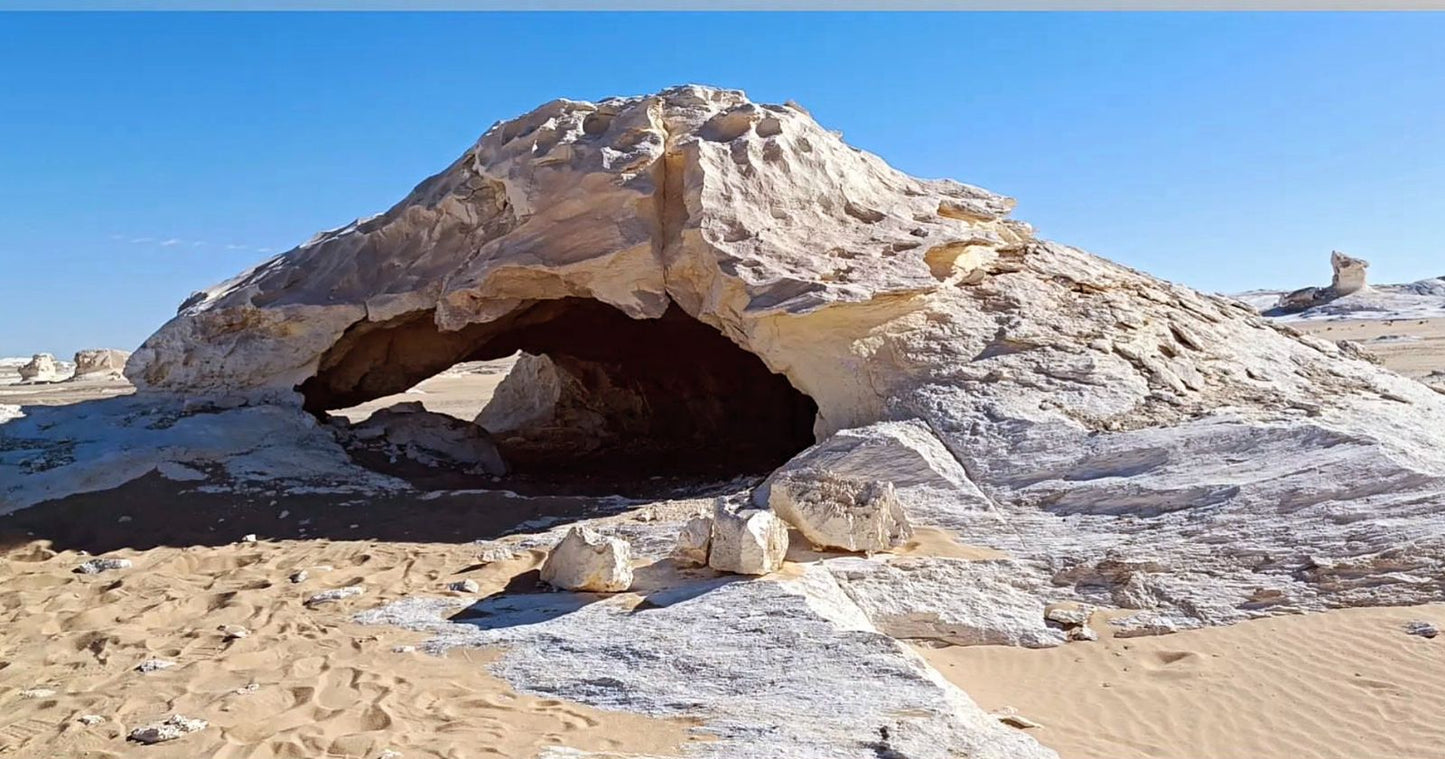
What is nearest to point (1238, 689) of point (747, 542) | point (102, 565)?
point (747, 542)

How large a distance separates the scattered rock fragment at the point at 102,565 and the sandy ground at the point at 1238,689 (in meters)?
4.76

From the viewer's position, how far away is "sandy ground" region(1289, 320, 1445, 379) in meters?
15.6

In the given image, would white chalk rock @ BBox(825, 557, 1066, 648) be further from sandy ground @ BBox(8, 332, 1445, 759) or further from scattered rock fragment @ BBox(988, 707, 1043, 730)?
scattered rock fragment @ BBox(988, 707, 1043, 730)

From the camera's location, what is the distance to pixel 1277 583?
4.95m

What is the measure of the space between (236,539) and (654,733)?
13.9 feet

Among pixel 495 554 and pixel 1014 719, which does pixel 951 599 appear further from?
pixel 495 554

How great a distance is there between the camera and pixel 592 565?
17.5ft

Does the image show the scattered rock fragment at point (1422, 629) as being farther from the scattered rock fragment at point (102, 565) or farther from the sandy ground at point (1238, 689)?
the scattered rock fragment at point (102, 565)

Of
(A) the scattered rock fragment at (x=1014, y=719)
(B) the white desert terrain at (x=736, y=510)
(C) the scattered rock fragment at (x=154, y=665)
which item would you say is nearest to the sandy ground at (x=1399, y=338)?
(B) the white desert terrain at (x=736, y=510)

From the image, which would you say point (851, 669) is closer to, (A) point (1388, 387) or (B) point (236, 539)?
(B) point (236, 539)

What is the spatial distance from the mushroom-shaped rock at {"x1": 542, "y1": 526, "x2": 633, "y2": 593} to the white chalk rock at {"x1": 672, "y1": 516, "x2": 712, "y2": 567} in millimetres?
326

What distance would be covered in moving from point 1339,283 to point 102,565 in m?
28.9

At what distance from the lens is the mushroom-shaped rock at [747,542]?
5.15 m

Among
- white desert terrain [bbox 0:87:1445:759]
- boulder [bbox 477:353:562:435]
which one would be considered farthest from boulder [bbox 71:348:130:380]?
white desert terrain [bbox 0:87:1445:759]
